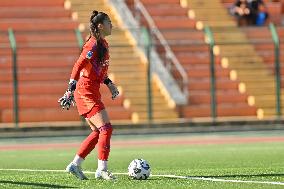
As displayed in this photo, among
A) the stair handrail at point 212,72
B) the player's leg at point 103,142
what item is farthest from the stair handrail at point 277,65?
the player's leg at point 103,142

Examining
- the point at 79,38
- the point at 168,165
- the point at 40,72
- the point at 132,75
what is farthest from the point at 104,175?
the point at 132,75

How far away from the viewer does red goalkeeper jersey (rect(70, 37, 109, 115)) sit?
43.0ft

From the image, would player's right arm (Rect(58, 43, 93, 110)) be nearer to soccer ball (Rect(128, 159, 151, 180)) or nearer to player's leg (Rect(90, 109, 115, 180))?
player's leg (Rect(90, 109, 115, 180))

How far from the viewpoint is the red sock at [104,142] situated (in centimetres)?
1291

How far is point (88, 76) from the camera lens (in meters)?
13.2

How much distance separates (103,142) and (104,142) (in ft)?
0.05

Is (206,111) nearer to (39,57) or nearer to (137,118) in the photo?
(137,118)

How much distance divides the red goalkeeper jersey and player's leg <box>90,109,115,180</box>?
152 mm

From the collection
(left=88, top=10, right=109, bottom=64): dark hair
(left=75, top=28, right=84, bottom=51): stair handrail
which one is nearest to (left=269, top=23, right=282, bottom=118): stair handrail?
(left=75, top=28, right=84, bottom=51): stair handrail

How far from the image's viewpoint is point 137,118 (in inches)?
1209

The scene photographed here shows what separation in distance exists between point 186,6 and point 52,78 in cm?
625

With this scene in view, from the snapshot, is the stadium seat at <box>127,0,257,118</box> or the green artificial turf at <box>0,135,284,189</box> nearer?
the green artificial turf at <box>0,135,284,189</box>

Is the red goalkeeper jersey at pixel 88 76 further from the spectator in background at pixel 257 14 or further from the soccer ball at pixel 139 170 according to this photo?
the spectator in background at pixel 257 14

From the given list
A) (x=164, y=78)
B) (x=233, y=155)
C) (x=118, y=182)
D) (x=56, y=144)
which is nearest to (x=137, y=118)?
(x=164, y=78)
